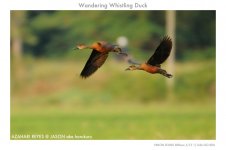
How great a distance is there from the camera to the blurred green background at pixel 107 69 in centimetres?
1577

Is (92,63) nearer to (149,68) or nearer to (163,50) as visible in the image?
(149,68)

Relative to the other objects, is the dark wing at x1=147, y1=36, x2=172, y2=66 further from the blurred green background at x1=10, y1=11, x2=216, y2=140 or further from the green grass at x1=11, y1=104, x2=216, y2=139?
the blurred green background at x1=10, y1=11, x2=216, y2=140

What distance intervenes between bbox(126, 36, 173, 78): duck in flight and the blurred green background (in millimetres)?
5885

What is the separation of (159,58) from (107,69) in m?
7.32

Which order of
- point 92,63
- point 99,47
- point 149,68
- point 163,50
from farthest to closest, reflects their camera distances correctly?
point 92,63 < point 99,47 < point 149,68 < point 163,50

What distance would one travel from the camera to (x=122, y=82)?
16.7 m

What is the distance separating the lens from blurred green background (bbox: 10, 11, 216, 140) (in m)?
15.8

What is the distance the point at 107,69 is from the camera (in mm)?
16500

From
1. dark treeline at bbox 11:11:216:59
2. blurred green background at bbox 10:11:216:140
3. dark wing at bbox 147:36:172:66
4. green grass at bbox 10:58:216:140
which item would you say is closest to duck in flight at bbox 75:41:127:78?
dark wing at bbox 147:36:172:66

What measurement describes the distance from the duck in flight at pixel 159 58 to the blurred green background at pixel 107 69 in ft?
19.3

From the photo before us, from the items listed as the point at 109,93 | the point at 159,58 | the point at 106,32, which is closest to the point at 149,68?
the point at 159,58
